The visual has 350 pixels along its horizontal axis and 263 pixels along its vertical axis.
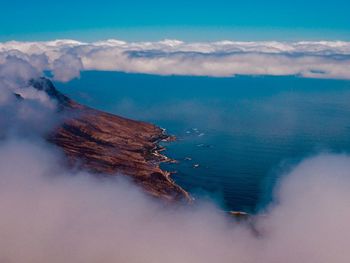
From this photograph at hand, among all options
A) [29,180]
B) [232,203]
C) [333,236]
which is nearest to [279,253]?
[333,236]

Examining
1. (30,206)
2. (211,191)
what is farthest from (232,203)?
(30,206)

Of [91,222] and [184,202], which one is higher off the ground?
[184,202]

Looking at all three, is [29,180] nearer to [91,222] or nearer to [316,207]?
[91,222]

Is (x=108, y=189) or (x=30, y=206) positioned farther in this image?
(x=108, y=189)

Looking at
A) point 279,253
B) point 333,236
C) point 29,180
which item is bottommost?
point 279,253

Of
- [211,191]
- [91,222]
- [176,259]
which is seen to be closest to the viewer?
[176,259]

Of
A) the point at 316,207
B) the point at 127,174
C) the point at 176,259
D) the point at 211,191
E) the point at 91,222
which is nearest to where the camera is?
the point at 176,259

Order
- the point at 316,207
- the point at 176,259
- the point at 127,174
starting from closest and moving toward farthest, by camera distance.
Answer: the point at 176,259 < the point at 316,207 < the point at 127,174

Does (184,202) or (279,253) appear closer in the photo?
(279,253)

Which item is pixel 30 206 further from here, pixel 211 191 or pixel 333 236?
pixel 333 236
